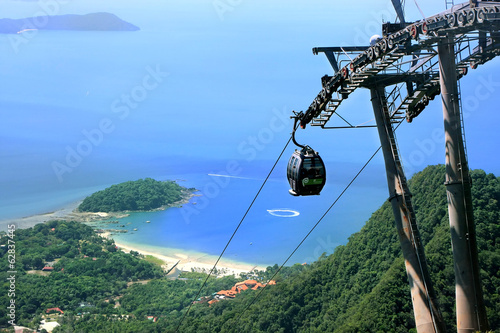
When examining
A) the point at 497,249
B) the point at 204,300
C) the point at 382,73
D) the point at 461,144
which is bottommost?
the point at 204,300

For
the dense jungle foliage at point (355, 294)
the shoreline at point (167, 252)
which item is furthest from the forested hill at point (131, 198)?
the dense jungle foliage at point (355, 294)

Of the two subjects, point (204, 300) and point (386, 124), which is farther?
point (204, 300)

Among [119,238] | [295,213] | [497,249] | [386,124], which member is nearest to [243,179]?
[295,213]

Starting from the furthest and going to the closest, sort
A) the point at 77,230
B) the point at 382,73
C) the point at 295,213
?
the point at 295,213
the point at 77,230
the point at 382,73

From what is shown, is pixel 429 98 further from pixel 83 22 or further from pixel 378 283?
pixel 83 22

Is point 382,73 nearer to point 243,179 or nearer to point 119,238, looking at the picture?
point 119,238

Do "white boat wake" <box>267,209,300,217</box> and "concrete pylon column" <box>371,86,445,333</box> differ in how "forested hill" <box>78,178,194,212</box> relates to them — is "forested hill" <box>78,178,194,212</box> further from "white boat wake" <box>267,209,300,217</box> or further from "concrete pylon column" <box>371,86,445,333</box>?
"concrete pylon column" <box>371,86,445,333</box>
